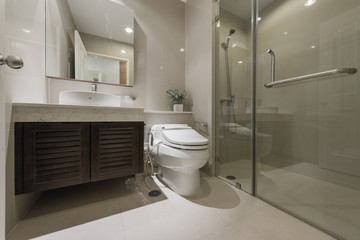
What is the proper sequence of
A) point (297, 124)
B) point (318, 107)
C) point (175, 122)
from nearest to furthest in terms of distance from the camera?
point (318, 107), point (297, 124), point (175, 122)

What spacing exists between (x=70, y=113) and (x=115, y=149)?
37cm

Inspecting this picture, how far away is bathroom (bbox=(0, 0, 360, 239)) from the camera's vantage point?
32.8 inches

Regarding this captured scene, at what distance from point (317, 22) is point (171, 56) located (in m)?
1.41

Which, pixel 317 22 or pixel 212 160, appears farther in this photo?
pixel 212 160

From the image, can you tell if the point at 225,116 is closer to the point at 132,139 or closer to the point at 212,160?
the point at 212,160

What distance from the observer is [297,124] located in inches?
42.1

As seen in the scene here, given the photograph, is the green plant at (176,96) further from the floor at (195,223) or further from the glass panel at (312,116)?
the floor at (195,223)

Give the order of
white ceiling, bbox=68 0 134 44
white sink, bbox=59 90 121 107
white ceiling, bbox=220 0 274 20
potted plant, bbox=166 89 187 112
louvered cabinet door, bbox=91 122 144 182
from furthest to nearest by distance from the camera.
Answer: potted plant, bbox=166 89 187 112 < white ceiling, bbox=68 0 134 44 < white ceiling, bbox=220 0 274 20 < white sink, bbox=59 90 121 107 < louvered cabinet door, bbox=91 122 144 182

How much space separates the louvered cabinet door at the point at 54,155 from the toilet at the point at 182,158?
0.56 metres

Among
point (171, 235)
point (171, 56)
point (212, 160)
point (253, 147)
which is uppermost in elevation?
point (171, 56)

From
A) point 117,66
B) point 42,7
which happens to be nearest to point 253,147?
point 117,66

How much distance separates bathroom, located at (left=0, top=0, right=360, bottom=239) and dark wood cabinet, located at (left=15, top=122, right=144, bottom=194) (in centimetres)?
6

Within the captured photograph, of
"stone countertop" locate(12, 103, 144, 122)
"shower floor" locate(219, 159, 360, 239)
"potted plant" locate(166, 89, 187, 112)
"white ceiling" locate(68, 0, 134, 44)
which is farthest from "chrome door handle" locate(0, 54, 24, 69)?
"shower floor" locate(219, 159, 360, 239)

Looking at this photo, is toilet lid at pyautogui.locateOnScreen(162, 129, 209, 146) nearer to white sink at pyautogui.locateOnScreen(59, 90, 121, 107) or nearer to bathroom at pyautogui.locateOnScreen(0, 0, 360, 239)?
bathroom at pyautogui.locateOnScreen(0, 0, 360, 239)
